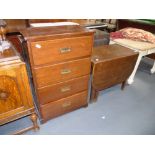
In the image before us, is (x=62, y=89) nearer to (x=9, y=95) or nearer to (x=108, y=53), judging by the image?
(x=9, y=95)

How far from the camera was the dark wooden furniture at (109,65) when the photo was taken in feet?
4.92

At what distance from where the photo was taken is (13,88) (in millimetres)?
1021

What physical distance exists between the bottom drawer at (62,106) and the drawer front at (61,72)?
0.87 feet

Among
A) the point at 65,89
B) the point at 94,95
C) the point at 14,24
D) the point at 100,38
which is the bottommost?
the point at 94,95

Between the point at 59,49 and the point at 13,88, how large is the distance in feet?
1.51

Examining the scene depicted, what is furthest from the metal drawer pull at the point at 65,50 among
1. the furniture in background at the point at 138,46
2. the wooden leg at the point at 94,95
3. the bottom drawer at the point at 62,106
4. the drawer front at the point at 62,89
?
the furniture in background at the point at 138,46

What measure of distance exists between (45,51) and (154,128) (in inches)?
57.0

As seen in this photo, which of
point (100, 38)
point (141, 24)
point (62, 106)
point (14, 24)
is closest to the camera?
point (62, 106)

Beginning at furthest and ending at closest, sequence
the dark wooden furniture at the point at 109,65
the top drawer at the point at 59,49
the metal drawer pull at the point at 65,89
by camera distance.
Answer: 1. the dark wooden furniture at the point at 109,65
2. the metal drawer pull at the point at 65,89
3. the top drawer at the point at 59,49

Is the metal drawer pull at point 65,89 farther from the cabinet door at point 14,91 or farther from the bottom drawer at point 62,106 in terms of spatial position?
the cabinet door at point 14,91

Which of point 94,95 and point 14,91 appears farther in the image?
point 94,95

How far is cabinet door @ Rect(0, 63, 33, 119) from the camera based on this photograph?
3.09 feet

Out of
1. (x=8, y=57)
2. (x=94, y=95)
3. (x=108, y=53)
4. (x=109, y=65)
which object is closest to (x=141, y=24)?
(x=108, y=53)
